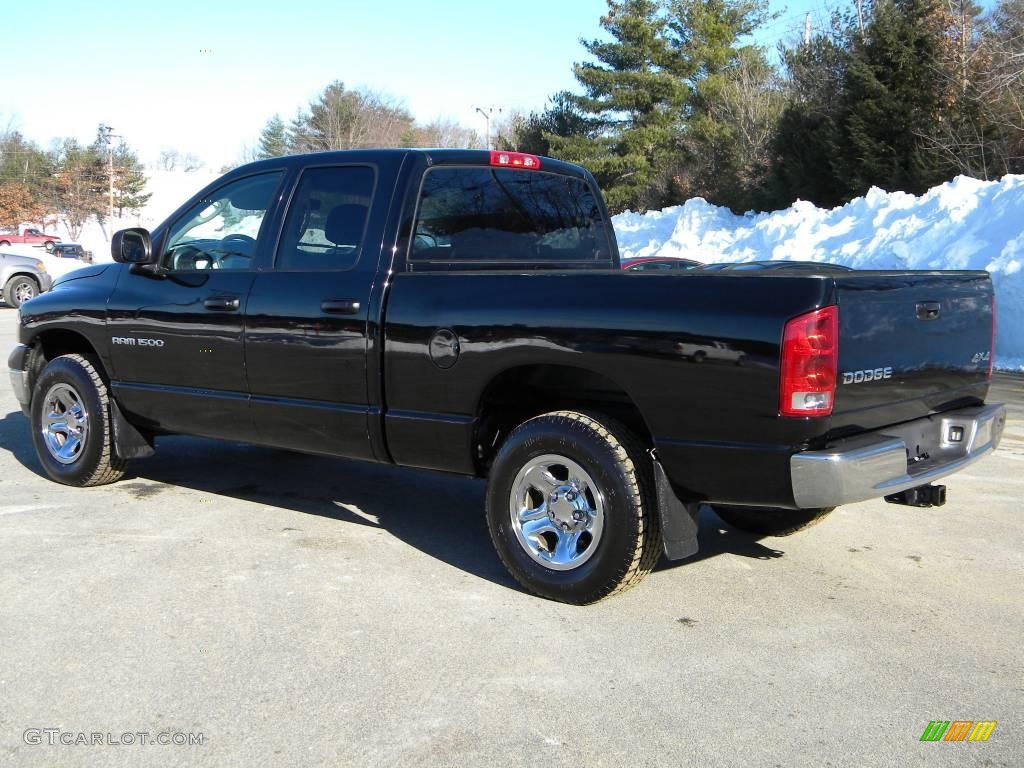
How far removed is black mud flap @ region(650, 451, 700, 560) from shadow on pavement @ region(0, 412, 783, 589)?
33.3 inches

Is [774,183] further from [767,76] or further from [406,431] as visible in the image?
[406,431]

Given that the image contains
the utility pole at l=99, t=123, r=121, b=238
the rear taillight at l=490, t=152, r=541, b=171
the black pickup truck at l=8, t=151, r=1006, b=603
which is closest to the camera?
the black pickup truck at l=8, t=151, r=1006, b=603

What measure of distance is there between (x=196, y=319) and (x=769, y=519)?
3274 mm

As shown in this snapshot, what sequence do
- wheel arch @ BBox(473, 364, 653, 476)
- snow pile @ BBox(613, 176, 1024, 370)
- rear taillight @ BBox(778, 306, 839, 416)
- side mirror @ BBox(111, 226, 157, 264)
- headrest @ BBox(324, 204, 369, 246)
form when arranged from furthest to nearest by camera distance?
1. snow pile @ BBox(613, 176, 1024, 370)
2. side mirror @ BBox(111, 226, 157, 264)
3. headrest @ BBox(324, 204, 369, 246)
4. wheel arch @ BBox(473, 364, 653, 476)
5. rear taillight @ BBox(778, 306, 839, 416)

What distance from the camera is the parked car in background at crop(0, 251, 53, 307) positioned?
21.9 m

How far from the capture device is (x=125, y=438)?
5.95m

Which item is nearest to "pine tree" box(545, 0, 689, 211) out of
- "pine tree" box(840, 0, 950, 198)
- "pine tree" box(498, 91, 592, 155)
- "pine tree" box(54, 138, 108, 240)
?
"pine tree" box(498, 91, 592, 155)

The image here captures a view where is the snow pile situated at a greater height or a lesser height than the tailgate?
greater

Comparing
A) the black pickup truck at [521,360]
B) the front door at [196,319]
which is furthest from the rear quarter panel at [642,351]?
the front door at [196,319]

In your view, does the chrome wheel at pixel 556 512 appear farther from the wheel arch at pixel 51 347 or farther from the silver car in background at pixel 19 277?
the silver car in background at pixel 19 277

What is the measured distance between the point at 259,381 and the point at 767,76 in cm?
3745

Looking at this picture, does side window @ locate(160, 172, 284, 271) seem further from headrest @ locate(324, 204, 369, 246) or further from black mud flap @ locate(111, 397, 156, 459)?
black mud flap @ locate(111, 397, 156, 459)

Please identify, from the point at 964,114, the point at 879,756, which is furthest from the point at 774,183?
the point at 879,756

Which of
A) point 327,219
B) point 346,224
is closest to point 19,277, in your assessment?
point 327,219
